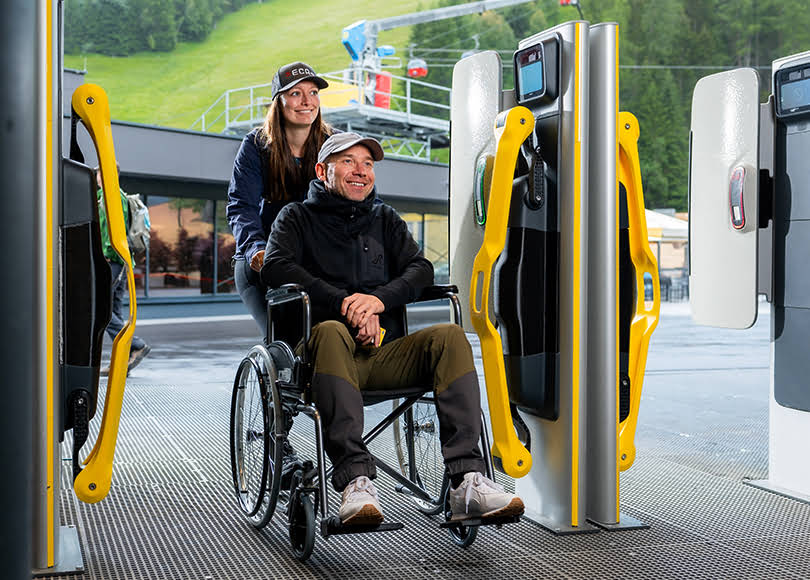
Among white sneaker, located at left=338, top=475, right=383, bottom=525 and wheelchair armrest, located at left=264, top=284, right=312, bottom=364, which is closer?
white sneaker, located at left=338, top=475, right=383, bottom=525

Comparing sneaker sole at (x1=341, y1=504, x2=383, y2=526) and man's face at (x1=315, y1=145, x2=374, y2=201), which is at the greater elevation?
man's face at (x1=315, y1=145, x2=374, y2=201)

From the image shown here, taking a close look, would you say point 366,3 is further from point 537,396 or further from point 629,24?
point 537,396

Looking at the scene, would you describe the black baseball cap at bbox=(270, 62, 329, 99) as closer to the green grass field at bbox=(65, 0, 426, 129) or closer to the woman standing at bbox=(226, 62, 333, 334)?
the woman standing at bbox=(226, 62, 333, 334)

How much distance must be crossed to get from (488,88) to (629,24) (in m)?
40.9

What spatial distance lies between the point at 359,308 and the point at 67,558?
3.39 ft

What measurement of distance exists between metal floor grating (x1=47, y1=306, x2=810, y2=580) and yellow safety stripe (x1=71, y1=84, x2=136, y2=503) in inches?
9.6

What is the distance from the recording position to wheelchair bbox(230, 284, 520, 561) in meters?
2.42

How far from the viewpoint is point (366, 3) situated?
48.9 meters

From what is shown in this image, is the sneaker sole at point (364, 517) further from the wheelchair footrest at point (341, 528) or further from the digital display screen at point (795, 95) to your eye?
the digital display screen at point (795, 95)

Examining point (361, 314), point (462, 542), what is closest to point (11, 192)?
point (361, 314)

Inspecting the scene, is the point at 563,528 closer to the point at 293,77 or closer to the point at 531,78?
the point at 531,78

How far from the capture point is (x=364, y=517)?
2.24 meters

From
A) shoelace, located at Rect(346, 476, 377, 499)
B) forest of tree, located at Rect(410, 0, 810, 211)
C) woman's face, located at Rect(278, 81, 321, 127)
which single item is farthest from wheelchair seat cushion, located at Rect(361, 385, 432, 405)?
forest of tree, located at Rect(410, 0, 810, 211)

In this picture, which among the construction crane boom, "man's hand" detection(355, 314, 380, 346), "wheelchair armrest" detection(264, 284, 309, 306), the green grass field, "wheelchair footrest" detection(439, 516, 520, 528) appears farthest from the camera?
the green grass field
